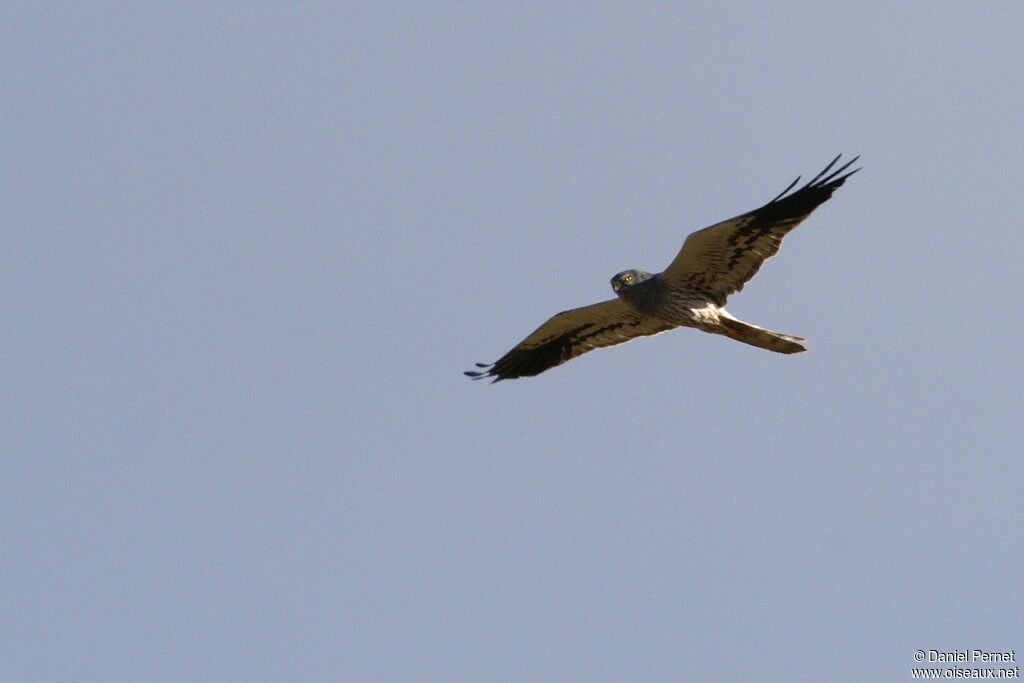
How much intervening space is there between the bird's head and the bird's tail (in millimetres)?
1129

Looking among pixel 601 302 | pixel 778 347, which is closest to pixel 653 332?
pixel 601 302

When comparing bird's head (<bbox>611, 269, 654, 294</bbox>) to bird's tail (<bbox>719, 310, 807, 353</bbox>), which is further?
bird's head (<bbox>611, 269, 654, 294</bbox>)

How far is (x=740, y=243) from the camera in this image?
14.6 metres

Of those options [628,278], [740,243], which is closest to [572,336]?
[628,278]

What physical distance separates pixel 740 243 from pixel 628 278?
1.46m

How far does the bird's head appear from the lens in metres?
15.2

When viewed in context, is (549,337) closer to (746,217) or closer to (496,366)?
(496,366)

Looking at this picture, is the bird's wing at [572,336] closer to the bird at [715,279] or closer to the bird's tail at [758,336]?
the bird at [715,279]

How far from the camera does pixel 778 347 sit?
1441 cm

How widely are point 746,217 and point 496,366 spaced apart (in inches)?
182

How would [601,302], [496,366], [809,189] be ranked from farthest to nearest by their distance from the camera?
[496,366] → [601,302] → [809,189]

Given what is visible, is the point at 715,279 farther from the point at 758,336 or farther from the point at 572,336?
the point at 572,336

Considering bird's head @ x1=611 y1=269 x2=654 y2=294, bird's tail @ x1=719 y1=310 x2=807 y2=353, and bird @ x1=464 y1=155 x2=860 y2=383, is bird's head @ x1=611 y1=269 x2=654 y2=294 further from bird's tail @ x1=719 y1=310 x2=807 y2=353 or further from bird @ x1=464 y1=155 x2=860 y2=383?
bird's tail @ x1=719 y1=310 x2=807 y2=353

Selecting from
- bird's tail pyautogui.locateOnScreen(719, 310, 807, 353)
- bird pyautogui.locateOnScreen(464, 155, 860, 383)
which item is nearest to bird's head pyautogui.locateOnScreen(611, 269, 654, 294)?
bird pyautogui.locateOnScreen(464, 155, 860, 383)
